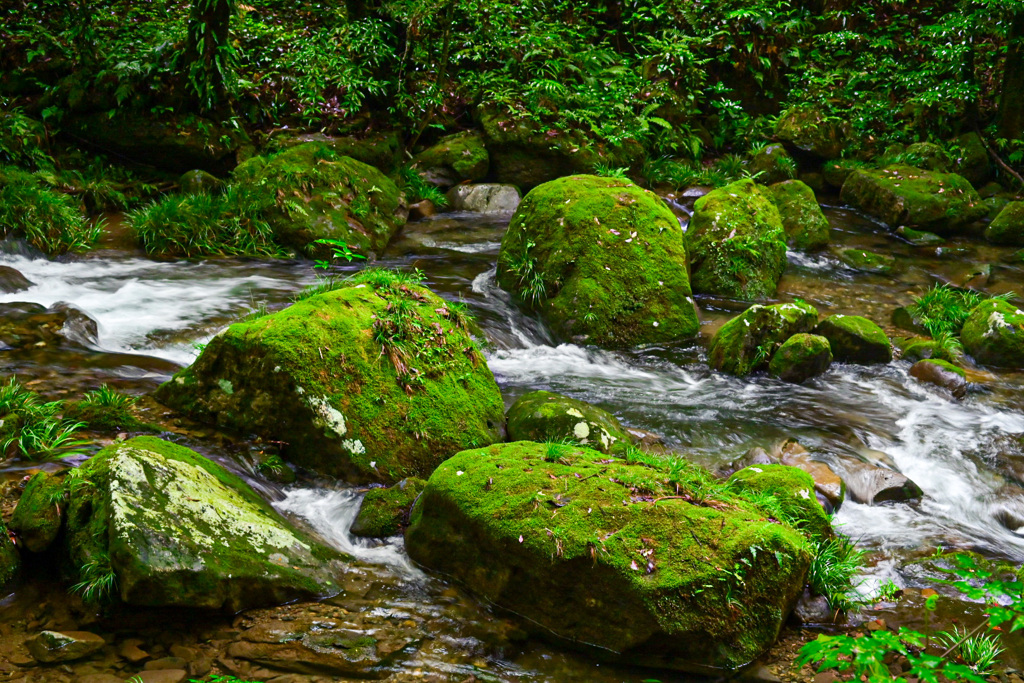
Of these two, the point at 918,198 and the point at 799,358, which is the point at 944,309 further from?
the point at 918,198

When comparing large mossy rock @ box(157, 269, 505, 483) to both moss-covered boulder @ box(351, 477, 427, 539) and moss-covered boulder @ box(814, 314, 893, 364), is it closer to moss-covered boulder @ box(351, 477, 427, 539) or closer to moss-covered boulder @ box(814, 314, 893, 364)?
moss-covered boulder @ box(351, 477, 427, 539)

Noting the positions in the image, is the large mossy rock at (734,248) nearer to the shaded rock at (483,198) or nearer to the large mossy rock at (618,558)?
the shaded rock at (483,198)

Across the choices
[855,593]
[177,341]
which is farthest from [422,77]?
[855,593]

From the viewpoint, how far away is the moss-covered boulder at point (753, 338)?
7.39 m

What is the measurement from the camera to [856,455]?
596 centimetres

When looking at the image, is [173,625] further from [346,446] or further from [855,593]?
[855,593]

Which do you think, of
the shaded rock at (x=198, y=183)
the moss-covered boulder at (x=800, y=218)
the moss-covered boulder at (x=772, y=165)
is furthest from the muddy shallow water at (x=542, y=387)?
the moss-covered boulder at (x=772, y=165)

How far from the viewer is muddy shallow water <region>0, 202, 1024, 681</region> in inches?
137

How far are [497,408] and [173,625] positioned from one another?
112 inches

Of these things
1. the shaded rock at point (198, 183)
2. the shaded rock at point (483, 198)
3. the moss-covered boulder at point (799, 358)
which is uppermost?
the shaded rock at point (198, 183)

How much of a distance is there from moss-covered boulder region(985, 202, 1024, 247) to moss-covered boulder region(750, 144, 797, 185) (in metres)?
3.45

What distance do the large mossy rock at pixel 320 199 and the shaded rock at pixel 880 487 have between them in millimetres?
Answer: 6621

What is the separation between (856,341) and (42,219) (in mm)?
9627

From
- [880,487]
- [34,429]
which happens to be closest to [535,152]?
[880,487]
